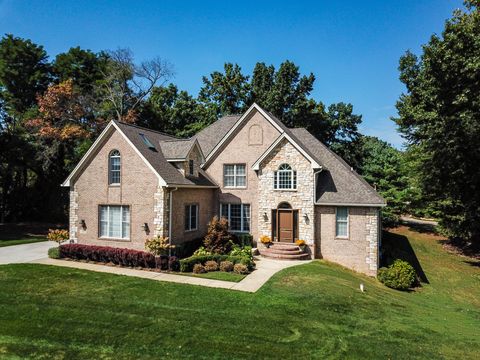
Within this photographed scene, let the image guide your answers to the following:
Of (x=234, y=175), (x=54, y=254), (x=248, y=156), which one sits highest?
(x=248, y=156)

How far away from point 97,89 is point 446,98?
117 feet

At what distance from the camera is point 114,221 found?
64.4ft

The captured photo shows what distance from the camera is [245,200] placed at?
23516 millimetres

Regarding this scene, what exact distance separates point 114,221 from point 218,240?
6.61 meters

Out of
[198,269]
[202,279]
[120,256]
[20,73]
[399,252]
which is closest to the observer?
[202,279]

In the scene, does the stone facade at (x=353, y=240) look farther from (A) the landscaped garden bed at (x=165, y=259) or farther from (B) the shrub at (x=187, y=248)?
(B) the shrub at (x=187, y=248)

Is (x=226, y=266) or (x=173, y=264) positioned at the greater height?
(x=173, y=264)

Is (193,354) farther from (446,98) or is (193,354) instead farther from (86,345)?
(446,98)

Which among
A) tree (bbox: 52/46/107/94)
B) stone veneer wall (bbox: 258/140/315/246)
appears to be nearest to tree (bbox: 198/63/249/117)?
tree (bbox: 52/46/107/94)

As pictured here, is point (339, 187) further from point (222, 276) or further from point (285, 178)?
point (222, 276)

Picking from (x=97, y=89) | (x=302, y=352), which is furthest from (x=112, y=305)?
(x=97, y=89)

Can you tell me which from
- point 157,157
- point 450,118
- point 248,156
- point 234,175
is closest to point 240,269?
point 157,157

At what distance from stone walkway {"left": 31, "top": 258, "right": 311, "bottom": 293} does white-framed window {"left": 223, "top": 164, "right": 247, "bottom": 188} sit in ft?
22.9

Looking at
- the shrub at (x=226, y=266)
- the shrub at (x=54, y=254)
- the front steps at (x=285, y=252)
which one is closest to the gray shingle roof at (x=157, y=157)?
the shrub at (x=226, y=266)
